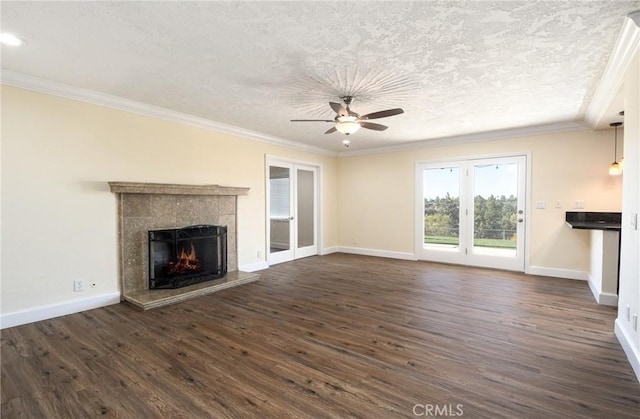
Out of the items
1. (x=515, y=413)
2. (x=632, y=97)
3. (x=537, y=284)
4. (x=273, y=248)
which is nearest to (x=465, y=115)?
(x=632, y=97)

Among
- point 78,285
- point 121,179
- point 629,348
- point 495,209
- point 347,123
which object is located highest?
point 347,123

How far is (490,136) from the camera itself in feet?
18.1

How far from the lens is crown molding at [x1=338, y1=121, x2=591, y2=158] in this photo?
484 centimetres

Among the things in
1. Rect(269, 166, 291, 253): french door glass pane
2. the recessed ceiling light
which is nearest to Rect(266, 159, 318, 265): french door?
Rect(269, 166, 291, 253): french door glass pane

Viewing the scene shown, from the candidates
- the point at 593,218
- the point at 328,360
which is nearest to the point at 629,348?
the point at 328,360

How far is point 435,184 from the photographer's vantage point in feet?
20.5

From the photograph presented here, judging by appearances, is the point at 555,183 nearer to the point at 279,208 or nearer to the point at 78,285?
the point at 279,208

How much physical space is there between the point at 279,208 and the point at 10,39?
4.40 meters

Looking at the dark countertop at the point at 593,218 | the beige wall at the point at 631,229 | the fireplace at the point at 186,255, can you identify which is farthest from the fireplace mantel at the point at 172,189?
the dark countertop at the point at 593,218

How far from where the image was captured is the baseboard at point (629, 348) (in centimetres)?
217

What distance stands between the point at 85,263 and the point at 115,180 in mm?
1043

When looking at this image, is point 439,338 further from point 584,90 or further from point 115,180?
point 115,180

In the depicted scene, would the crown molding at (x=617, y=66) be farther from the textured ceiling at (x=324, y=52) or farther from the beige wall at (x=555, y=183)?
the beige wall at (x=555, y=183)
